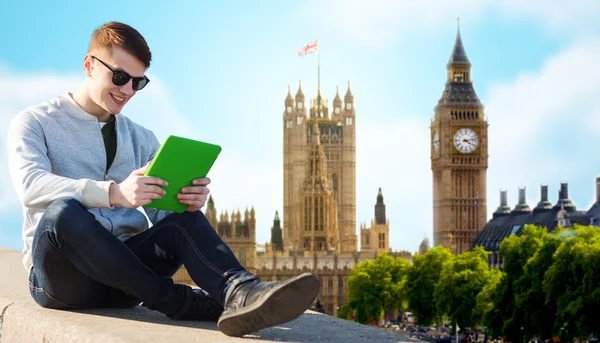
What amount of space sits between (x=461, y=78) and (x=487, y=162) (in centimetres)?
852

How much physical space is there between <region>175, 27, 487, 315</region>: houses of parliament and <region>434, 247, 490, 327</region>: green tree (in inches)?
1289

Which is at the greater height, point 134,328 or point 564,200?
point 564,200

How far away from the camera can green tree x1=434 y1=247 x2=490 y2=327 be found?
50.7 meters

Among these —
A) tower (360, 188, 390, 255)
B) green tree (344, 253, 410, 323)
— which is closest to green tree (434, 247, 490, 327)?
green tree (344, 253, 410, 323)

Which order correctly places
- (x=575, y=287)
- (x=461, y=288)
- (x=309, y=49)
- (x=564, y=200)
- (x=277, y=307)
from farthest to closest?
(x=309, y=49)
(x=564, y=200)
(x=461, y=288)
(x=575, y=287)
(x=277, y=307)

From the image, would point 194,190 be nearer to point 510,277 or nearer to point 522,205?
point 510,277

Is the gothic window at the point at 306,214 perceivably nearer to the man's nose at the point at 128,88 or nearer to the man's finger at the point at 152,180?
the man's nose at the point at 128,88

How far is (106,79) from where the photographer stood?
5.84 metres

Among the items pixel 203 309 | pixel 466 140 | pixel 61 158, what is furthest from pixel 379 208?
pixel 203 309

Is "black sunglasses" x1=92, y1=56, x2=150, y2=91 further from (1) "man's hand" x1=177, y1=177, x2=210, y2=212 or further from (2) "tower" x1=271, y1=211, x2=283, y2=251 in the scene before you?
(2) "tower" x1=271, y1=211, x2=283, y2=251

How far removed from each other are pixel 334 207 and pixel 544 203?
76.2ft

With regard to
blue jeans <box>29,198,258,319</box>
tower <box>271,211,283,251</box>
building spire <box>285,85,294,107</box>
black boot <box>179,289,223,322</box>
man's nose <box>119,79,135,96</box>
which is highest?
building spire <box>285,85,294,107</box>

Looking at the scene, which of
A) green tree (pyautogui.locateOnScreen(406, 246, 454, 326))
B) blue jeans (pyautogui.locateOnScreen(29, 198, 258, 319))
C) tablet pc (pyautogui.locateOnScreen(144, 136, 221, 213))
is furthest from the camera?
green tree (pyautogui.locateOnScreen(406, 246, 454, 326))

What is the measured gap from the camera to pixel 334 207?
10762 cm
